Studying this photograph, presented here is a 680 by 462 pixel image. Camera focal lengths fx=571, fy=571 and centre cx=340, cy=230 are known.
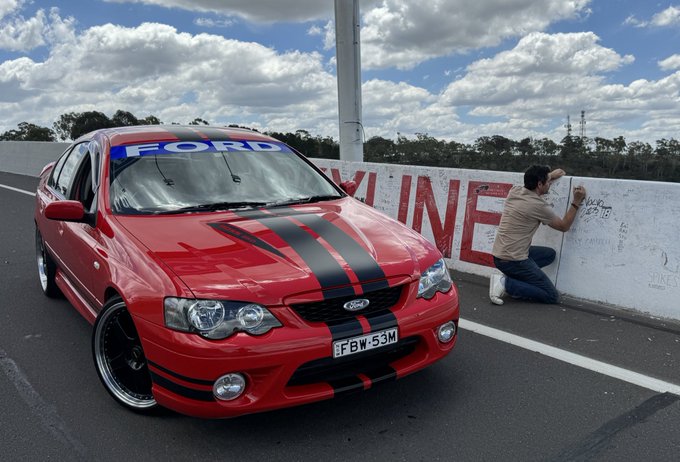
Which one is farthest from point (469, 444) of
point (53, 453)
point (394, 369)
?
point (53, 453)

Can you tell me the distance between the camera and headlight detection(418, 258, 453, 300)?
10.6 feet

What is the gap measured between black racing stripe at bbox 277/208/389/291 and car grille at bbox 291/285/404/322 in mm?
53

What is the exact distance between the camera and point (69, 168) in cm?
492

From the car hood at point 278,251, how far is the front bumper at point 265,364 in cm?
19

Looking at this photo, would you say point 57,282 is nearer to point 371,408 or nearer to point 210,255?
point 210,255

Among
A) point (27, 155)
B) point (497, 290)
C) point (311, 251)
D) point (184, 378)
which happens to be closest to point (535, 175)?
point (497, 290)

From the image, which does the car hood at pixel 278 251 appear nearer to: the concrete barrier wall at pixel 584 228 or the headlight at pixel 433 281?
the headlight at pixel 433 281

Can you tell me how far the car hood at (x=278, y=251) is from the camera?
9.27ft

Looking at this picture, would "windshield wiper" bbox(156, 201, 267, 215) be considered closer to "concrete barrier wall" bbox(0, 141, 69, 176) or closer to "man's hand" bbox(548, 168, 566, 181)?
"man's hand" bbox(548, 168, 566, 181)

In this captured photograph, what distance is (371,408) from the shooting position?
3307 mm

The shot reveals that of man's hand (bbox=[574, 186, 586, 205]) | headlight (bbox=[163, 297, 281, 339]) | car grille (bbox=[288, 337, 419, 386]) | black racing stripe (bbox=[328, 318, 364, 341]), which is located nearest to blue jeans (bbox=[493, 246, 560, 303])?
man's hand (bbox=[574, 186, 586, 205])

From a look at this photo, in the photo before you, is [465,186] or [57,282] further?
[465,186]

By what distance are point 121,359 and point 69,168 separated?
7.46 ft

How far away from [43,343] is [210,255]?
220 cm
